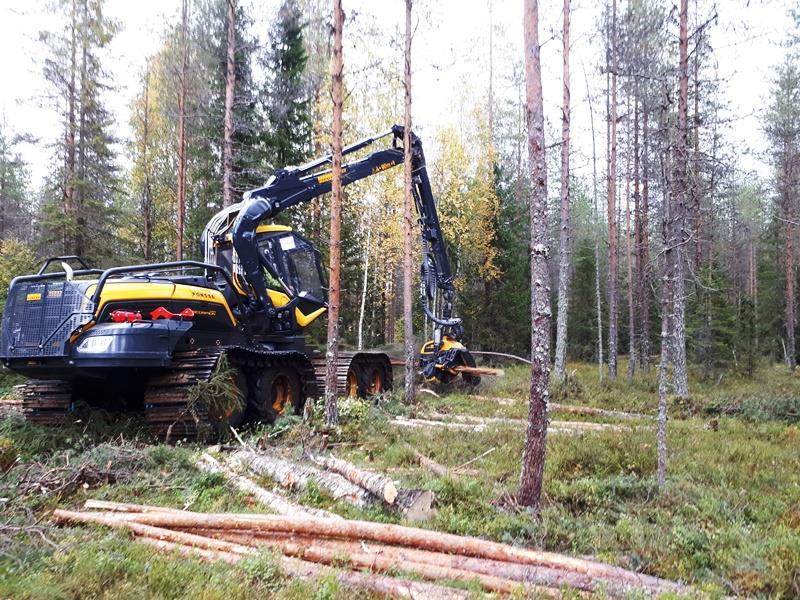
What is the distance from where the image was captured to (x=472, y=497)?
18.6 feet

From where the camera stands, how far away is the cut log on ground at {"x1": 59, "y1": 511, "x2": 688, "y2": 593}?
4094 mm

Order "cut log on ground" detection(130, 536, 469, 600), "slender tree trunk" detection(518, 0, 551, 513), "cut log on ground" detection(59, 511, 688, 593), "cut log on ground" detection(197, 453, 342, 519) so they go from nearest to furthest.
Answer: "cut log on ground" detection(130, 536, 469, 600)
"cut log on ground" detection(59, 511, 688, 593)
"cut log on ground" detection(197, 453, 342, 519)
"slender tree trunk" detection(518, 0, 551, 513)

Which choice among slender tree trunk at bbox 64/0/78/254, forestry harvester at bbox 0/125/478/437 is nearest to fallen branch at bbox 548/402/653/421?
forestry harvester at bbox 0/125/478/437

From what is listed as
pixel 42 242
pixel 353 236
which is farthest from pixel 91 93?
pixel 353 236

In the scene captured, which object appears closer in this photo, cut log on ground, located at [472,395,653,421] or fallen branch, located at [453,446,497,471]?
fallen branch, located at [453,446,497,471]

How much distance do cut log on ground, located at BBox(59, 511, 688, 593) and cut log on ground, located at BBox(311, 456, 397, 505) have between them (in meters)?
0.89

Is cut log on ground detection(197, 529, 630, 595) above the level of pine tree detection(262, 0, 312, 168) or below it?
below

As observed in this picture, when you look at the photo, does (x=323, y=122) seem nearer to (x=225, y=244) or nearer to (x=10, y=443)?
(x=225, y=244)

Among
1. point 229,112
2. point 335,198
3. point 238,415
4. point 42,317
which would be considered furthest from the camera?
point 229,112

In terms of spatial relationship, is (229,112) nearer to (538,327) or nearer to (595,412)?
(595,412)

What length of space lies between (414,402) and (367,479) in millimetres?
6655

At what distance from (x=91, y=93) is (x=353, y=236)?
10.2 meters

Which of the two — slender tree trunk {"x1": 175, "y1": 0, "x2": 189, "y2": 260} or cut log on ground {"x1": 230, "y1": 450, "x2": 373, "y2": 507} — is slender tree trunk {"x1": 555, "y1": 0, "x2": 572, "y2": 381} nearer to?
cut log on ground {"x1": 230, "y1": 450, "x2": 373, "y2": 507}

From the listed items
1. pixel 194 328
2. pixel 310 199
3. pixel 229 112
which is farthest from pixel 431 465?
pixel 229 112
